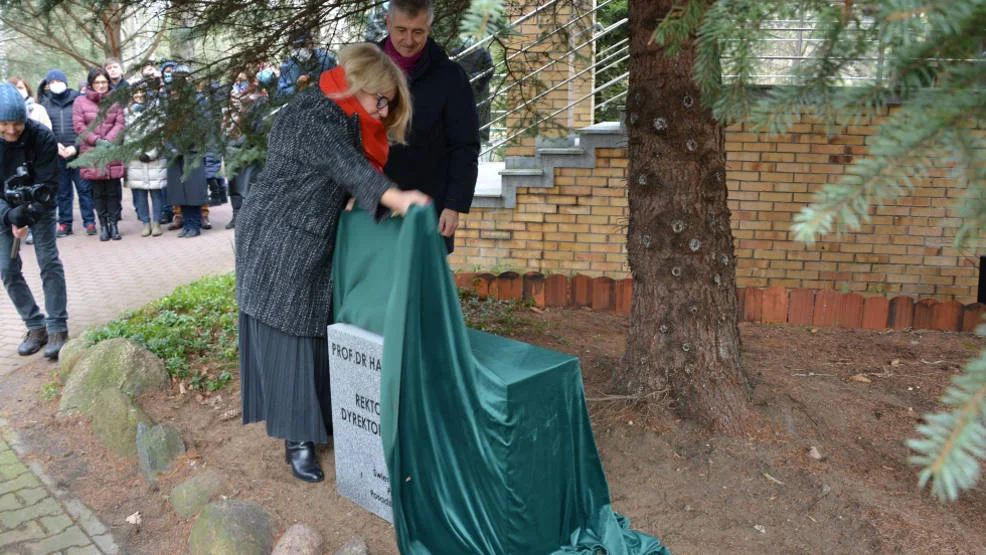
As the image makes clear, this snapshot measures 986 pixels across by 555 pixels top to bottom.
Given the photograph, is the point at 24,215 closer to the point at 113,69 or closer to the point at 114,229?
the point at 113,69

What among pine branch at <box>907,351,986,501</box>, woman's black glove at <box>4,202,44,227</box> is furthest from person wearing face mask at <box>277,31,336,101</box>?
pine branch at <box>907,351,986,501</box>

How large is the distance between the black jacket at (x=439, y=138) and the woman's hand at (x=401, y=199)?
106cm

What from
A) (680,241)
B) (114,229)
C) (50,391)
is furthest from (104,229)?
(680,241)

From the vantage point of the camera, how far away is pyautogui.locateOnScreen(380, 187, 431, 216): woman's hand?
2680 millimetres

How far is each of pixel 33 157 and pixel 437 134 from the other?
10.6ft

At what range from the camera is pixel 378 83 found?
9.68ft

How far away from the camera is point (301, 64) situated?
188 inches

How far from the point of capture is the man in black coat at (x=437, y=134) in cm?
379

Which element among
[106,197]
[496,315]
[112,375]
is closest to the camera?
[112,375]

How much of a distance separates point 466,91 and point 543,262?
282 cm

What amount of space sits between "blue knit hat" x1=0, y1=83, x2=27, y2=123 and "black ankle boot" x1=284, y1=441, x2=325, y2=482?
3202 millimetres

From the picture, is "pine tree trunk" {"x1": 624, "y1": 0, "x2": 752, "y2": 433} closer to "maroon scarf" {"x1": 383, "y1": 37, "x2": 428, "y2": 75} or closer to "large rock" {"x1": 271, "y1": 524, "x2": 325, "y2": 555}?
"maroon scarf" {"x1": 383, "y1": 37, "x2": 428, "y2": 75}

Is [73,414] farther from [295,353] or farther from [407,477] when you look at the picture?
[407,477]

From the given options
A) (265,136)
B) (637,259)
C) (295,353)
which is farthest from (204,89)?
(637,259)
